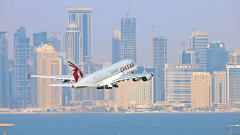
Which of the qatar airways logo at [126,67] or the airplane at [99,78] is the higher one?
the qatar airways logo at [126,67]

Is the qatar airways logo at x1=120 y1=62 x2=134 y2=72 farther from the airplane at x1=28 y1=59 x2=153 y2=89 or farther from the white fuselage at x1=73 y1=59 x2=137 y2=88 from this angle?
the airplane at x1=28 y1=59 x2=153 y2=89

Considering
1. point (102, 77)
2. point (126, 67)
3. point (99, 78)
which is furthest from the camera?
point (126, 67)

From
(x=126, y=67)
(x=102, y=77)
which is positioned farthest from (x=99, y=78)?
(x=126, y=67)

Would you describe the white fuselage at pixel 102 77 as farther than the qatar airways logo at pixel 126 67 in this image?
No

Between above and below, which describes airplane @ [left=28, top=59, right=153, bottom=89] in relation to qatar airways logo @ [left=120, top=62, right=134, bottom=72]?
below

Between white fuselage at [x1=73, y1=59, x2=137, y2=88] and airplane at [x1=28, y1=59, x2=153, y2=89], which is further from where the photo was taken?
white fuselage at [x1=73, y1=59, x2=137, y2=88]

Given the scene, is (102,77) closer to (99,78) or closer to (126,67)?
(99,78)

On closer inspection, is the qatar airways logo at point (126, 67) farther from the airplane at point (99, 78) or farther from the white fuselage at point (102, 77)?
the airplane at point (99, 78)

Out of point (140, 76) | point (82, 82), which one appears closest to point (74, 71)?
point (82, 82)

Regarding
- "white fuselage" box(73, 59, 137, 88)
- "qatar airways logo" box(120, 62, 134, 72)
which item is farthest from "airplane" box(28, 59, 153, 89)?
"qatar airways logo" box(120, 62, 134, 72)

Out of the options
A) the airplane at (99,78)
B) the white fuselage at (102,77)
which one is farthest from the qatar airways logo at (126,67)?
the airplane at (99,78)

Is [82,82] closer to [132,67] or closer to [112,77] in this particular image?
[112,77]

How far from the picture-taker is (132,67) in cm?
10550

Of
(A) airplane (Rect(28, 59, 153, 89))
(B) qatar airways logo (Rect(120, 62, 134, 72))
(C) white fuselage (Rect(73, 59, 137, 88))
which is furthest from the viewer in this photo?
(B) qatar airways logo (Rect(120, 62, 134, 72))
